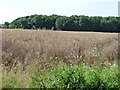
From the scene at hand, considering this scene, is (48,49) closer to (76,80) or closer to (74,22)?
(76,80)

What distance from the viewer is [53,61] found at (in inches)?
407

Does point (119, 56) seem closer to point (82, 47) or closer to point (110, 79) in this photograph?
point (82, 47)

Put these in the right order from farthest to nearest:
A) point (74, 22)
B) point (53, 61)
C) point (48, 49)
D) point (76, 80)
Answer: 1. point (74, 22)
2. point (48, 49)
3. point (53, 61)
4. point (76, 80)

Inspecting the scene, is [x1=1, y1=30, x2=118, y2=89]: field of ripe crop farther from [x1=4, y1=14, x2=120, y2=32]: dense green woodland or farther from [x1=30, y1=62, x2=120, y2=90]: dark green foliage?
[x1=4, y1=14, x2=120, y2=32]: dense green woodland

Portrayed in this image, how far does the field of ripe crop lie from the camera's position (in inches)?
277

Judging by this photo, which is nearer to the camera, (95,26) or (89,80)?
(89,80)

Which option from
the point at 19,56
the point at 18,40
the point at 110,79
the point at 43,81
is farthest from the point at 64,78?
the point at 18,40

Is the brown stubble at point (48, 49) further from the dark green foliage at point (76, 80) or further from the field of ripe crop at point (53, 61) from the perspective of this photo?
the dark green foliage at point (76, 80)

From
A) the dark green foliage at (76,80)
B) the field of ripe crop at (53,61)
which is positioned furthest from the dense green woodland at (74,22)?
the dark green foliage at (76,80)

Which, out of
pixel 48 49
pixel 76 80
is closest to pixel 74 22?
pixel 48 49

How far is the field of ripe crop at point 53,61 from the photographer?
7.04 metres

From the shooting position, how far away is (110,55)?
1223 cm

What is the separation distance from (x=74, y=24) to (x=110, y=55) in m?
14.5

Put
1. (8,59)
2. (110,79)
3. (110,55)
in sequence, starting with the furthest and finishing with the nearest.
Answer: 1. (110,55)
2. (8,59)
3. (110,79)
